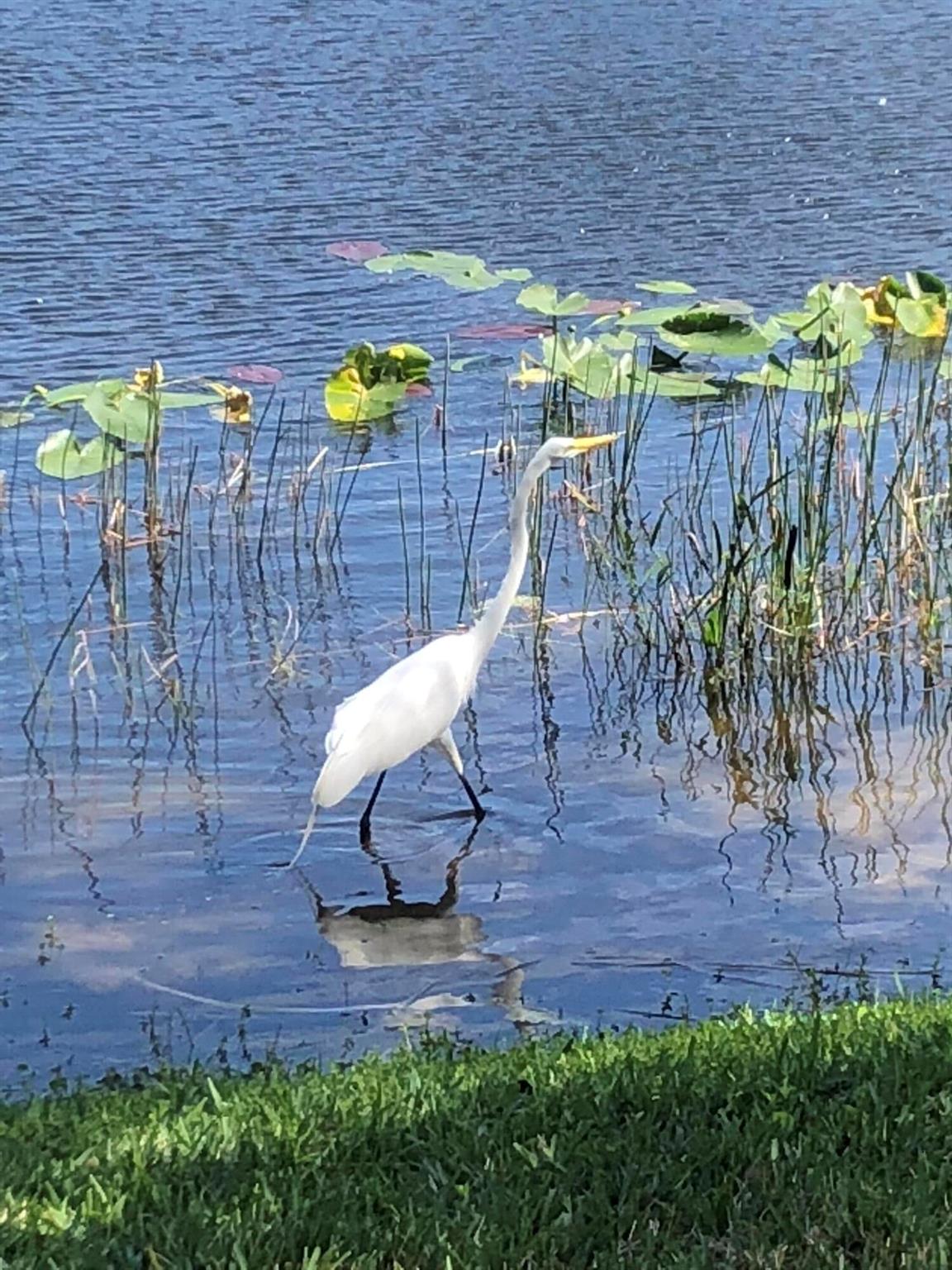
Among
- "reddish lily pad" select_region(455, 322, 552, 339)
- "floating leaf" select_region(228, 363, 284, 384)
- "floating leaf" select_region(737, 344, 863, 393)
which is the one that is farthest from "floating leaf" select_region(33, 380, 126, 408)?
"floating leaf" select_region(737, 344, 863, 393)

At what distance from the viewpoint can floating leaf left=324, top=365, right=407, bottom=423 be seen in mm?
9781

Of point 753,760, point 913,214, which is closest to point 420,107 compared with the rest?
point 913,214

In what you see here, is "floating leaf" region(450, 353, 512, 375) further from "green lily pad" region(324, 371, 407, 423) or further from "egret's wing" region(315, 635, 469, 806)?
"egret's wing" region(315, 635, 469, 806)

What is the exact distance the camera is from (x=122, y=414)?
8484mm

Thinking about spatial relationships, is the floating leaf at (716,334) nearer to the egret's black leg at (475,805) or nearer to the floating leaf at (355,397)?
the floating leaf at (355,397)

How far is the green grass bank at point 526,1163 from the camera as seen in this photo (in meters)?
3.08

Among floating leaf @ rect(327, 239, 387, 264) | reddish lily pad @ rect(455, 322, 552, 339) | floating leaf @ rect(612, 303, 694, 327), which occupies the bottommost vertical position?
reddish lily pad @ rect(455, 322, 552, 339)

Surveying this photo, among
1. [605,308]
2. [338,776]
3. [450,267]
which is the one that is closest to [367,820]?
[338,776]

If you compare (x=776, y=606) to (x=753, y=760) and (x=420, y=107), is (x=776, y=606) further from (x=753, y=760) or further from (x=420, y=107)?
(x=420, y=107)

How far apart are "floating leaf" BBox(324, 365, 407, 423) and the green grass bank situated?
594cm

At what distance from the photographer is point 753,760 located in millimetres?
6801

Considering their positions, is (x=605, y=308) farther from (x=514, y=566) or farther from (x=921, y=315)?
(x=514, y=566)

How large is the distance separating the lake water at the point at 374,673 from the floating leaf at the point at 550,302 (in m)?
0.64

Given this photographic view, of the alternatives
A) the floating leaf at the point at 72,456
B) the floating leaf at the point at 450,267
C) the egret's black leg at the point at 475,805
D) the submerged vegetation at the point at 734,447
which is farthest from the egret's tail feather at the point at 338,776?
the floating leaf at the point at 450,267
